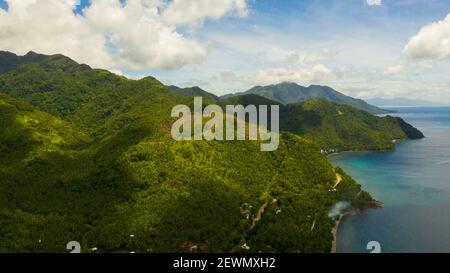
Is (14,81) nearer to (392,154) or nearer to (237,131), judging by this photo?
(237,131)

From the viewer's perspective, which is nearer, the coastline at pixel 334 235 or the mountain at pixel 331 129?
the coastline at pixel 334 235

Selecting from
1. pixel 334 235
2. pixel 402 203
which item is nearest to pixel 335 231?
pixel 334 235

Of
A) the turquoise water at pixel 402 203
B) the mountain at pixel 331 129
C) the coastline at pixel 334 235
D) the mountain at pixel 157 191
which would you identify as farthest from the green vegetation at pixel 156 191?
the mountain at pixel 331 129

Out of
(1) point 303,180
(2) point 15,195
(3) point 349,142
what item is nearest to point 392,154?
(3) point 349,142

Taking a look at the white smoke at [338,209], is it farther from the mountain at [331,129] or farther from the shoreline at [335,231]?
the mountain at [331,129]

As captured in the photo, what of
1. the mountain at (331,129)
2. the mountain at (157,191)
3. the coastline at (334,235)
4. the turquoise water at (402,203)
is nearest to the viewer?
the mountain at (157,191)

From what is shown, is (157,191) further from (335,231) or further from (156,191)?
(335,231)

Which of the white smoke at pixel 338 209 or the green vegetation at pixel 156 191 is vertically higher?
the green vegetation at pixel 156 191
